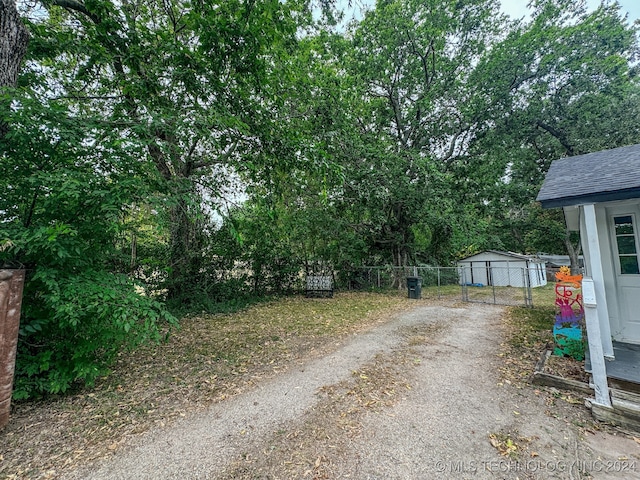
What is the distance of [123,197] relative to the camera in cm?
281

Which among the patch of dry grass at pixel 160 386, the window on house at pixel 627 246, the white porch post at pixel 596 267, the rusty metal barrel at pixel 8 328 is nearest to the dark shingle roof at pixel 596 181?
the white porch post at pixel 596 267

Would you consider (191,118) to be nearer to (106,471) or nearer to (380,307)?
(106,471)

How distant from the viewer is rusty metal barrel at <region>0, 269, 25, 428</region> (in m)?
2.46

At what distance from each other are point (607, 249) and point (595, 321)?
214 cm

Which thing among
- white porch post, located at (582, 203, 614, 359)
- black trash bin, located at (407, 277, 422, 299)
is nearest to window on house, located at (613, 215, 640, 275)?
white porch post, located at (582, 203, 614, 359)

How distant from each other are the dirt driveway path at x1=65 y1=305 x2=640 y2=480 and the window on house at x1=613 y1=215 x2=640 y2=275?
8.78ft

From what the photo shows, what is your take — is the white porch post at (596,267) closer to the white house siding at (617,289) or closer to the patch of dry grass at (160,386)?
the white house siding at (617,289)

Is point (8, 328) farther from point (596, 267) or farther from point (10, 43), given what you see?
point (596, 267)

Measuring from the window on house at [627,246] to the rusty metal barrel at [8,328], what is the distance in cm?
796

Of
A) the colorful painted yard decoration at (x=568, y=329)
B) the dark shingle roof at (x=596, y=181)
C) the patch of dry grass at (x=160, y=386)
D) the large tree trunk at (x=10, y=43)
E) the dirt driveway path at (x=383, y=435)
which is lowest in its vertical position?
the dirt driveway path at (x=383, y=435)

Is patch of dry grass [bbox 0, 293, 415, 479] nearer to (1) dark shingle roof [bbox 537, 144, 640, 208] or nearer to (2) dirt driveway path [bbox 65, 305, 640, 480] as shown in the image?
(2) dirt driveway path [bbox 65, 305, 640, 480]

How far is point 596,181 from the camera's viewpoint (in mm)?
3664

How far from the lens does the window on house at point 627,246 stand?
414 cm

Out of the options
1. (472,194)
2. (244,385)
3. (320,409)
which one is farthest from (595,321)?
(472,194)
